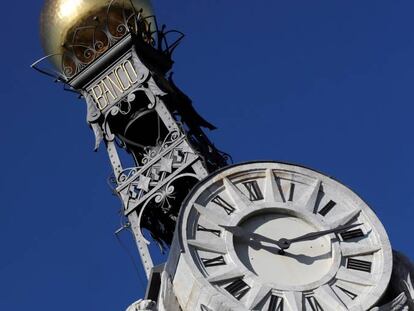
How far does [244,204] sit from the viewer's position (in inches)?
859

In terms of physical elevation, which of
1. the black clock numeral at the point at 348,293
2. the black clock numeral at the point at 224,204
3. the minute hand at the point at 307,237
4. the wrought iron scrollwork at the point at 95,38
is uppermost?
the wrought iron scrollwork at the point at 95,38

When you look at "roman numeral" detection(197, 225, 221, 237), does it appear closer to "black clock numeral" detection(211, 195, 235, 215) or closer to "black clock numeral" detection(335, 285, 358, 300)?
"black clock numeral" detection(211, 195, 235, 215)

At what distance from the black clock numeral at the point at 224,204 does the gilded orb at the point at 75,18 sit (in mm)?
5090

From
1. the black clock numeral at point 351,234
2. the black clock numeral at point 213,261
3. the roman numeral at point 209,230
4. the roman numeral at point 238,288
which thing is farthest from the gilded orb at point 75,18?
the roman numeral at point 238,288

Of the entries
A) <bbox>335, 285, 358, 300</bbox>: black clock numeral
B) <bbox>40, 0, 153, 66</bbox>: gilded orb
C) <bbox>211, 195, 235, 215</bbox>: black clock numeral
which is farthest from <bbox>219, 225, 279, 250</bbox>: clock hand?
<bbox>40, 0, 153, 66</bbox>: gilded orb

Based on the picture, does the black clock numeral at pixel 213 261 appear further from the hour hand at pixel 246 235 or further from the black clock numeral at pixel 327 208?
the black clock numeral at pixel 327 208

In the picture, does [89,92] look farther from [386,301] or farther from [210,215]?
[386,301]

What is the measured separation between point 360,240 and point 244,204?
1680 mm

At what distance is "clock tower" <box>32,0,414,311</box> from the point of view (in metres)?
20.8

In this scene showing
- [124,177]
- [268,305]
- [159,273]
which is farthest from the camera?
[124,177]

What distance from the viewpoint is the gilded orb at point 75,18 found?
25797mm

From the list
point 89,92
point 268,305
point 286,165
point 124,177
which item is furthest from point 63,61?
point 268,305

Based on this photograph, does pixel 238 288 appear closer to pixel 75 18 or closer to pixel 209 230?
pixel 209 230

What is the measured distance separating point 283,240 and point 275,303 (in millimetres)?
1226
